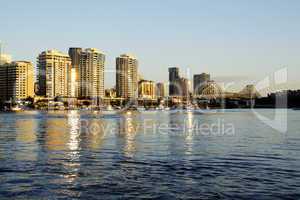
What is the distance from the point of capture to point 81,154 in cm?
3491

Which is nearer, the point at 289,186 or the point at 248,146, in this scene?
the point at 289,186

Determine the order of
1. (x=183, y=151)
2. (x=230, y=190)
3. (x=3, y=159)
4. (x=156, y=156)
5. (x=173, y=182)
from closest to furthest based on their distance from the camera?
(x=230, y=190)
(x=173, y=182)
(x=3, y=159)
(x=156, y=156)
(x=183, y=151)

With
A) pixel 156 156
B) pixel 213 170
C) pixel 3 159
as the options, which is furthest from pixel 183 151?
pixel 3 159

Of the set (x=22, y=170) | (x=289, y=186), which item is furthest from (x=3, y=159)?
(x=289, y=186)

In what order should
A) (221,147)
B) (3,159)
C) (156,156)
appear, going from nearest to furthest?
(3,159) → (156,156) → (221,147)

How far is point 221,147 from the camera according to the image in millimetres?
40125

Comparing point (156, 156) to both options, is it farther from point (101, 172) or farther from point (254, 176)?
point (254, 176)

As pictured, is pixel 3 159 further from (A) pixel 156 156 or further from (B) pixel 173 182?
(B) pixel 173 182

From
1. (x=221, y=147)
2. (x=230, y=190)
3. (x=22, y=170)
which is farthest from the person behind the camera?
(x=221, y=147)

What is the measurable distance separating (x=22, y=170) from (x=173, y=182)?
32.4ft

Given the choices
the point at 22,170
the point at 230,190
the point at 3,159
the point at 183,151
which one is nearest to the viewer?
the point at 230,190

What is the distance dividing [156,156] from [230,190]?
12856 mm

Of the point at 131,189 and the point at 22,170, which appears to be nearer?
the point at 131,189

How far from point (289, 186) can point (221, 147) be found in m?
18.7
